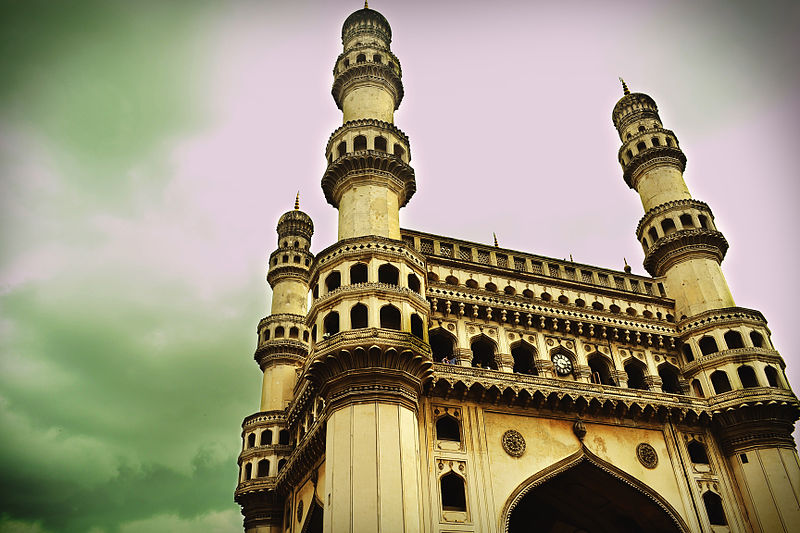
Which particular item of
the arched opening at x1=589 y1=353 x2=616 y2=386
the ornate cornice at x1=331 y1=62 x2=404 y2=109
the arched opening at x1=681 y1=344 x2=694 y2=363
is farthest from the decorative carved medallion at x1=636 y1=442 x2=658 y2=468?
the ornate cornice at x1=331 y1=62 x2=404 y2=109

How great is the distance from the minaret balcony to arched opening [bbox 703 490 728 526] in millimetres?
10755

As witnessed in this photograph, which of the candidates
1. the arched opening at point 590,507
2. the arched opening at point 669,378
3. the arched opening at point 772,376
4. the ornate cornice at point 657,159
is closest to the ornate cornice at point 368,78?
the ornate cornice at point 657,159

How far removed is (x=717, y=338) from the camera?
2681 centimetres

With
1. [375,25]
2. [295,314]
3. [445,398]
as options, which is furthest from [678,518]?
[375,25]

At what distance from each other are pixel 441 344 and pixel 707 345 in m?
11.7

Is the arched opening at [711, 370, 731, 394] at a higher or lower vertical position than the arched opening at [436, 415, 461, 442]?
higher

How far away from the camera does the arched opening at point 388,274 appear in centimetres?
2275

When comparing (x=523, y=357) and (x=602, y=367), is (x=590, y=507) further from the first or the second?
(x=523, y=357)

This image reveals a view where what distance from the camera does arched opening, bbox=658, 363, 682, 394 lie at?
27234 millimetres

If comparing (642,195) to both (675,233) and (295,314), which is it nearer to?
(675,233)

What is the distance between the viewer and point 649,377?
26406mm

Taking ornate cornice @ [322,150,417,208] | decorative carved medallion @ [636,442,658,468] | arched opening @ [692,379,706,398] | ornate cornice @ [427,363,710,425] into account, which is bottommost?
decorative carved medallion @ [636,442,658,468]

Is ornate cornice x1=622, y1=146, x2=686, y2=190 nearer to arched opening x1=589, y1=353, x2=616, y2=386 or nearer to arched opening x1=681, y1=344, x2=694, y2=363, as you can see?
arched opening x1=681, y1=344, x2=694, y2=363

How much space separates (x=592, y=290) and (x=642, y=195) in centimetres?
876
